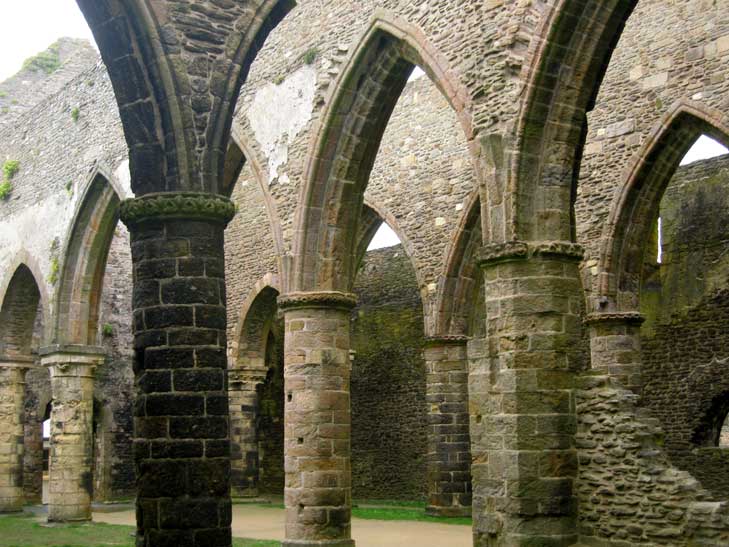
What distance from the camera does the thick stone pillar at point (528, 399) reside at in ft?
24.3

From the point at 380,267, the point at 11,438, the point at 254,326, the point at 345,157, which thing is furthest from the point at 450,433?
the point at 11,438

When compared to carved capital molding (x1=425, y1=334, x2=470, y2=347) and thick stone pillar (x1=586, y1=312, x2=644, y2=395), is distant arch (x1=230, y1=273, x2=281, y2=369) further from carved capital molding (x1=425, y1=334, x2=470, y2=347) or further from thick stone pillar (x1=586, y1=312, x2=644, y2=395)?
thick stone pillar (x1=586, y1=312, x2=644, y2=395)

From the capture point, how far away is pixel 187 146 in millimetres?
5785

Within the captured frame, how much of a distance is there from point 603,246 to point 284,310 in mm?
4499

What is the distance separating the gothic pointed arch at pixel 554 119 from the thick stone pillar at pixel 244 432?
33.8 feet

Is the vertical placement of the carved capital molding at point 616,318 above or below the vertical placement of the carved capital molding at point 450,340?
above

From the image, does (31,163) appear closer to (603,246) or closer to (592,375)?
(603,246)

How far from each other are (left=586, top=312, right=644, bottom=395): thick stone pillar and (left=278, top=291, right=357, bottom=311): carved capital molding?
3.55m

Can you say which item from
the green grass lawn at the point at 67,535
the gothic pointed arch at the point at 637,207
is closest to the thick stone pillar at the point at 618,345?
the gothic pointed arch at the point at 637,207

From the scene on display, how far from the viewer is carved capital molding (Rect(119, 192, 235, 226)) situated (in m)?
5.64

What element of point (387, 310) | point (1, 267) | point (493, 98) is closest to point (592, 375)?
point (493, 98)

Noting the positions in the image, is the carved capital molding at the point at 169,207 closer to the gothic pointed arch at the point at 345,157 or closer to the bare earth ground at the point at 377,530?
the gothic pointed arch at the point at 345,157

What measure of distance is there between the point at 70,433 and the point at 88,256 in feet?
9.40

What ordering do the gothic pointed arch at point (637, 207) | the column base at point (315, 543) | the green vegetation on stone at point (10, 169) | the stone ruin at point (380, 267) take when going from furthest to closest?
the green vegetation on stone at point (10, 169) → the gothic pointed arch at point (637, 207) → the column base at point (315, 543) → the stone ruin at point (380, 267)
